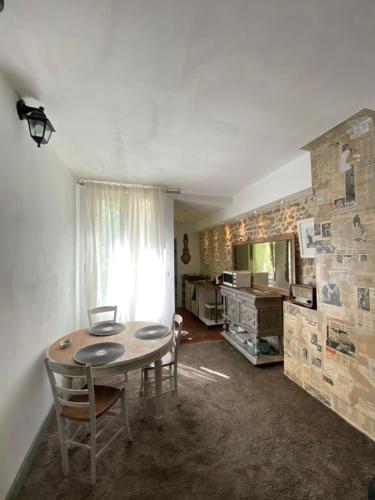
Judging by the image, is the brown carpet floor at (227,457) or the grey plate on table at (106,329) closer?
the brown carpet floor at (227,457)

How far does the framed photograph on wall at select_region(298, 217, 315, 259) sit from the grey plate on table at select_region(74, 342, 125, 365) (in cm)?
233

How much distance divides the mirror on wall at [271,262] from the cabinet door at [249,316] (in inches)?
19.3

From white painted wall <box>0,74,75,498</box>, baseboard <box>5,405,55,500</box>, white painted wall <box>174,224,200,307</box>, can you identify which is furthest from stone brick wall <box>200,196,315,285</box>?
baseboard <box>5,405,55,500</box>

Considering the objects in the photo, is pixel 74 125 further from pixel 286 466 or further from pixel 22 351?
pixel 286 466

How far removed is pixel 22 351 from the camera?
1.67 m

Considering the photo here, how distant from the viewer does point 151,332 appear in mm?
2283

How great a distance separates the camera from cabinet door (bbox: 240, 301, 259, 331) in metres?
3.10

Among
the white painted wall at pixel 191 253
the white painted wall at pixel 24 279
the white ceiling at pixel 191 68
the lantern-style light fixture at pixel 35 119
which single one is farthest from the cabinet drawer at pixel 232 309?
the lantern-style light fixture at pixel 35 119

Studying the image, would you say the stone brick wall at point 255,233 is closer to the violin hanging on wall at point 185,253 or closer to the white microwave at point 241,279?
the violin hanging on wall at point 185,253

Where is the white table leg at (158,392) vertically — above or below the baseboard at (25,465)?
above

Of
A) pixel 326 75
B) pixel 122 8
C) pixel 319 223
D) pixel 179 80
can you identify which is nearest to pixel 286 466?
pixel 319 223

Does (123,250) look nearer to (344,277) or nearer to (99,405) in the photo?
(99,405)

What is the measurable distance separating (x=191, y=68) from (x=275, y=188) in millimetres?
2029

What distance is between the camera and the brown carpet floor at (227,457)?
1463mm
